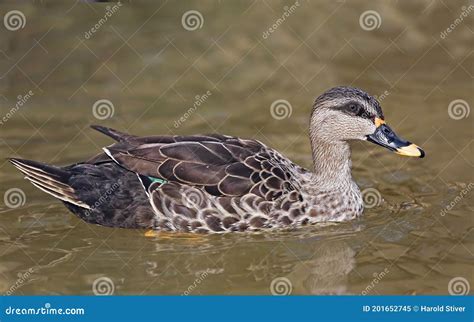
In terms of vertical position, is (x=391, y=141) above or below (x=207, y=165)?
above

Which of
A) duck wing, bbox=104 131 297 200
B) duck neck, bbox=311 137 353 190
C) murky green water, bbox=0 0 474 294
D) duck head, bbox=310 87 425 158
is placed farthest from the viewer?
duck neck, bbox=311 137 353 190

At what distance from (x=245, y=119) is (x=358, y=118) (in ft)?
9.57

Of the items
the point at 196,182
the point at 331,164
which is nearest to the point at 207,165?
the point at 196,182

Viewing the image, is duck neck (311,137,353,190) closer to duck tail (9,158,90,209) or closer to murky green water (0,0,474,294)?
murky green water (0,0,474,294)

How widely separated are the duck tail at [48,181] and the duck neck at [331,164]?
2734mm

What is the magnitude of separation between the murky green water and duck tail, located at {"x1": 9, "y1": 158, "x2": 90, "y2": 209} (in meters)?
0.37

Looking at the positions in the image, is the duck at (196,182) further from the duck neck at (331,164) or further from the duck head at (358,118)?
the duck neck at (331,164)

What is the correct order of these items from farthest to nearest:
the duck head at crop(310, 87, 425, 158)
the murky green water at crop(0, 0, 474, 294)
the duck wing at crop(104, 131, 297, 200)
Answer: the duck head at crop(310, 87, 425, 158), the duck wing at crop(104, 131, 297, 200), the murky green water at crop(0, 0, 474, 294)

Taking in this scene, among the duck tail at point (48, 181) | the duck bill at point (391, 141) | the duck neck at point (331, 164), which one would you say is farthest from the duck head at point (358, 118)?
the duck tail at point (48, 181)

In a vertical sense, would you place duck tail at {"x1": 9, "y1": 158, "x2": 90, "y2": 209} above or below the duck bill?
below

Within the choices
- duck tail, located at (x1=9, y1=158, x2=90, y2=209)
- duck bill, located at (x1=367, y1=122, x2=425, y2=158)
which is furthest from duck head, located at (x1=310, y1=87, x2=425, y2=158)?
duck tail, located at (x1=9, y1=158, x2=90, y2=209)

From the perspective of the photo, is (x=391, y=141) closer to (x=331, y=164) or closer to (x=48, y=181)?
(x=331, y=164)

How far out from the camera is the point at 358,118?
508 inches

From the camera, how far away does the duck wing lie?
12.6 m
